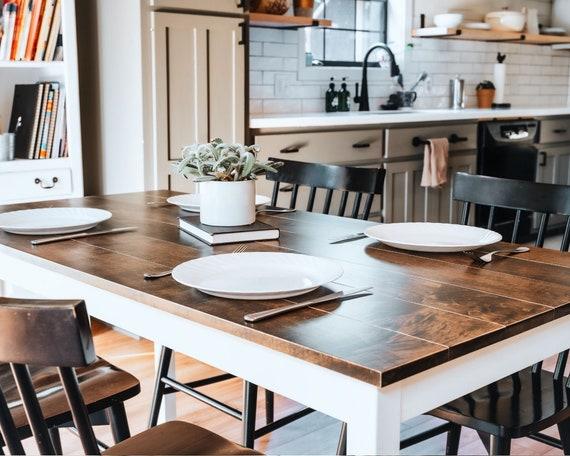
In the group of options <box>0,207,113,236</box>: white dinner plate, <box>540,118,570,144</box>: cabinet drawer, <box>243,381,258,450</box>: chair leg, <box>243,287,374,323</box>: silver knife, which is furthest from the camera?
<box>540,118,570,144</box>: cabinet drawer

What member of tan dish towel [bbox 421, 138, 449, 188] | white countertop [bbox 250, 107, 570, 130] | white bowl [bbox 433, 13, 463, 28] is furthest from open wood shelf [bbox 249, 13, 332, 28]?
white bowl [bbox 433, 13, 463, 28]

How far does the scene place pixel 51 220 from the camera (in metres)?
1.99

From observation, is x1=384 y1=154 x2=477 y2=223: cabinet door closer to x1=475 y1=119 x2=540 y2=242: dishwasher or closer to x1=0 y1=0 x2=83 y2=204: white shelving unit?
x1=475 y1=119 x2=540 y2=242: dishwasher

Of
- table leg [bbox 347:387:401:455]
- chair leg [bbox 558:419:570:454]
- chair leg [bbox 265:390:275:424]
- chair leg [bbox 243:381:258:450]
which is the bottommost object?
chair leg [bbox 265:390:275:424]

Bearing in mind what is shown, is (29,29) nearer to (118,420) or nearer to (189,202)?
(189,202)

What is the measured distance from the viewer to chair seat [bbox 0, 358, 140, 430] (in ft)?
5.12

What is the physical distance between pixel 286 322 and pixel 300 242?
607mm

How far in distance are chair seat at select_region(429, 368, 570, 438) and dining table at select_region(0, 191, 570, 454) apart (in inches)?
12.4

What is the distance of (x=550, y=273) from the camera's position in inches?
58.7

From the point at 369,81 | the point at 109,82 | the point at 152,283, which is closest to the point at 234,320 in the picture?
the point at 152,283

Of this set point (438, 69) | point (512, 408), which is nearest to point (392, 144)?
point (438, 69)

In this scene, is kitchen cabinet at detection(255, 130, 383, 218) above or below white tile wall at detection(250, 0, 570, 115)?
below

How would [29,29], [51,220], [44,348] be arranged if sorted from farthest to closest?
[29,29], [51,220], [44,348]

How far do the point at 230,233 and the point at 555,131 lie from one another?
4197mm
